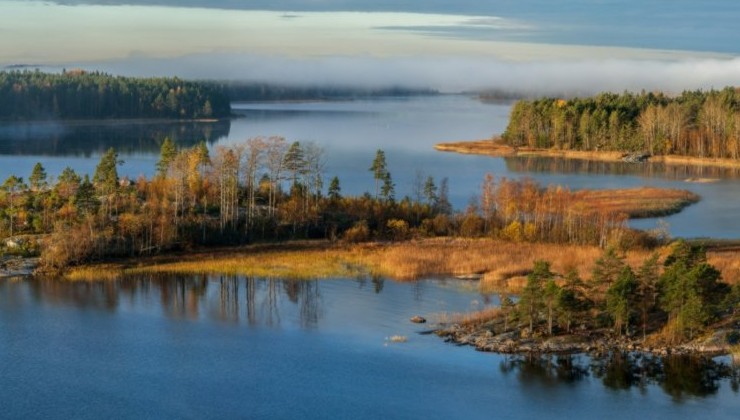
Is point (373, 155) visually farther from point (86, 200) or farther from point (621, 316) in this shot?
point (621, 316)

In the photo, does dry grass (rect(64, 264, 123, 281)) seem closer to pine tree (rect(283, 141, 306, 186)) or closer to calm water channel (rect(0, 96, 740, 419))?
calm water channel (rect(0, 96, 740, 419))

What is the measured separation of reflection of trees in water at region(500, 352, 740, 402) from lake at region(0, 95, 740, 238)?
14.6 meters

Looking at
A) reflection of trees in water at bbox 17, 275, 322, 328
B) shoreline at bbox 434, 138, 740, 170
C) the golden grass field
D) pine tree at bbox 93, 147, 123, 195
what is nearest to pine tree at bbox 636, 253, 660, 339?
the golden grass field

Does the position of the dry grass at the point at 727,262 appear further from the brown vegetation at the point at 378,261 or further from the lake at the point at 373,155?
the lake at the point at 373,155

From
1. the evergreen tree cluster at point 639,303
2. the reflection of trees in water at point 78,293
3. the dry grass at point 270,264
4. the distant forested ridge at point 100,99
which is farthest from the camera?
the distant forested ridge at point 100,99

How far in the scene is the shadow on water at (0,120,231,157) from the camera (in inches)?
2281

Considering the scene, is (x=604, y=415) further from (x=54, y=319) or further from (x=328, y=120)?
(x=328, y=120)

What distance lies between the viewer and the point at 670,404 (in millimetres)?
16609

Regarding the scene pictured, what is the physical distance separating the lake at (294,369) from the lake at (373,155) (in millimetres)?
15223

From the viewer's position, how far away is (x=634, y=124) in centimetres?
6381

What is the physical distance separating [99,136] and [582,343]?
54731 millimetres

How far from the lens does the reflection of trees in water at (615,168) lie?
2062 inches

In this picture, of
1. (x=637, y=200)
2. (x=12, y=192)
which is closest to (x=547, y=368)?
Result: (x=12, y=192)

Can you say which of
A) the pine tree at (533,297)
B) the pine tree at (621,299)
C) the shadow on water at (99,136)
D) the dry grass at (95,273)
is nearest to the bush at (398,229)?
the dry grass at (95,273)
